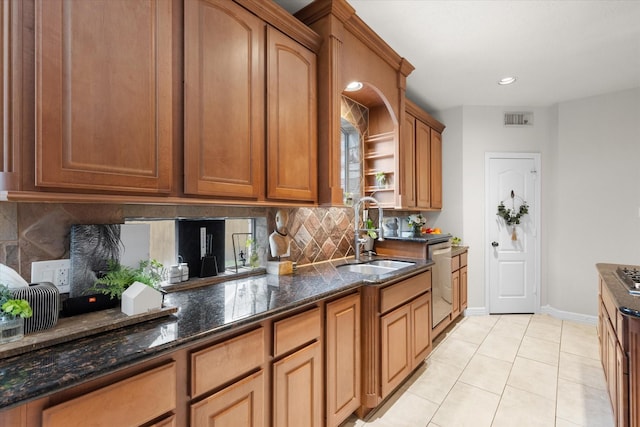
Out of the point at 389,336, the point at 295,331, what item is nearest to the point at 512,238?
the point at 389,336

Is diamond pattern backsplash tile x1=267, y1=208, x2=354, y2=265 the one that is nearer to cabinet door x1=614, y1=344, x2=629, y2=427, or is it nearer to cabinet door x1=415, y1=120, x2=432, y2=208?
cabinet door x1=415, y1=120, x2=432, y2=208

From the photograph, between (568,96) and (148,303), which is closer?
(148,303)

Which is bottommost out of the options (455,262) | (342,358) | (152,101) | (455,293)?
(455,293)

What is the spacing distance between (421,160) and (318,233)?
1.89m

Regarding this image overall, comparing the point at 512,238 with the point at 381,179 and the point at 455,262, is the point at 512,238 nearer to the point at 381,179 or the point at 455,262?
the point at 455,262

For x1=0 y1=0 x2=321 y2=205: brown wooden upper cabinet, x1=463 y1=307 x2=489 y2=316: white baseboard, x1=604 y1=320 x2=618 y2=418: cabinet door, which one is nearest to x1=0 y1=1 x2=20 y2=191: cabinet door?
x1=0 y1=0 x2=321 y2=205: brown wooden upper cabinet

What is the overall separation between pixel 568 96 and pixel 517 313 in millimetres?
2849

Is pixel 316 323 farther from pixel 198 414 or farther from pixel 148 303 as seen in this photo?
pixel 148 303

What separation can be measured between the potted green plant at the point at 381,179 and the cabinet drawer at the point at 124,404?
2.53 metres

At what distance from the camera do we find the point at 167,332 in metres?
1.05

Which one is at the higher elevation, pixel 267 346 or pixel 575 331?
pixel 267 346

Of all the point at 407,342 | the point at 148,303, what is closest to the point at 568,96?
the point at 407,342

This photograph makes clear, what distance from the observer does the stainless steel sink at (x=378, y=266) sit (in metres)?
2.60

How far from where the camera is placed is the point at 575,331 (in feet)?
11.2
